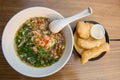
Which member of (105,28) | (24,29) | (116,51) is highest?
(24,29)

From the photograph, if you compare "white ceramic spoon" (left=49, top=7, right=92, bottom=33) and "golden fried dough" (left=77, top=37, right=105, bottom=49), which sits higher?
"white ceramic spoon" (left=49, top=7, right=92, bottom=33)

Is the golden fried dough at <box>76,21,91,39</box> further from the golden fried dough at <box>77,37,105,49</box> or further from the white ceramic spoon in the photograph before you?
the white ceramic spoon

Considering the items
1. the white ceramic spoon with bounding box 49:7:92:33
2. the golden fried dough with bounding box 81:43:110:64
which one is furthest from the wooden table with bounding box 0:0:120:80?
the white ceramic spoon with bounding box 49:7:92:33

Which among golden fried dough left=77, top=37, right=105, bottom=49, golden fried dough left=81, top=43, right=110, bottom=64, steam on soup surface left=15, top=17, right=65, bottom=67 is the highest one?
steam on soup surface left=15, top=17, right=65, bottom=67

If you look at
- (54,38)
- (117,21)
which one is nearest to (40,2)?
(54,38)

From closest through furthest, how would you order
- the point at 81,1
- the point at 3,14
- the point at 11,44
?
the point at 11,44 < the point at 3,14 < the point at 81,1

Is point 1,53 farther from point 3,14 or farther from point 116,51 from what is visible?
point 116,51

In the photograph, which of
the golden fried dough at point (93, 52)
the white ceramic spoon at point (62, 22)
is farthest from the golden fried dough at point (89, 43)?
the white ceramic spoon at point (62, 22)
